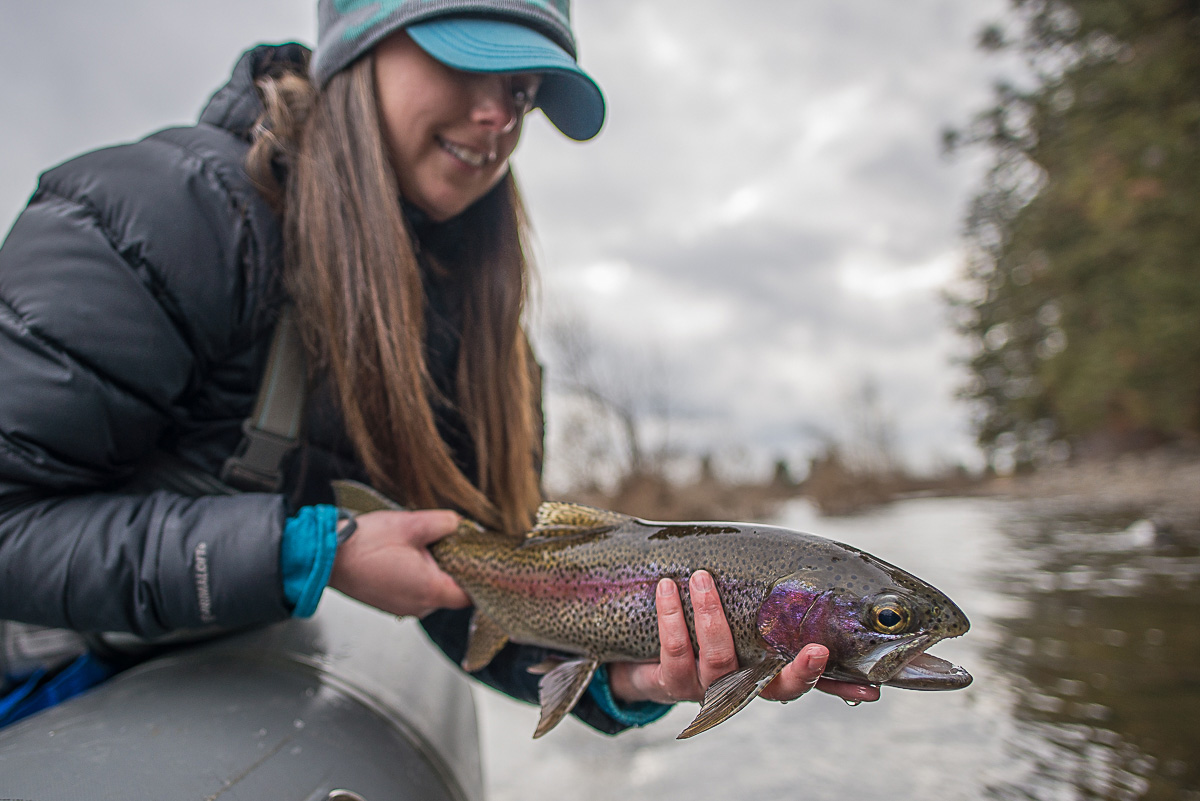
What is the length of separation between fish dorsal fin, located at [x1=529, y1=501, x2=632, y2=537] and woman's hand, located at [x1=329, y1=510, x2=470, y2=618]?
297 mm

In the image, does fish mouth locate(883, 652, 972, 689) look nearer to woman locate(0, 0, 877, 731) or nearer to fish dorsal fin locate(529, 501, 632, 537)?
woman locate(0, 0, 877, 731)

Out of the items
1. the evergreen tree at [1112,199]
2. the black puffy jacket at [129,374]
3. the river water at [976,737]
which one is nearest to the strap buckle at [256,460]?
the black puffy jacket at [129,374]

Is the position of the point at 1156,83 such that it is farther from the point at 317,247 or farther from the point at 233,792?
the point at 233,792

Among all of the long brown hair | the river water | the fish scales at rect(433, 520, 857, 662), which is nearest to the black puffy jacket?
the long brown hair

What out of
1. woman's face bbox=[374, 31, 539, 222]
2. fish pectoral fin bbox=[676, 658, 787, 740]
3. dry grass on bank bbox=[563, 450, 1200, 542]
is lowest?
dry grass on bank bbox=[563, 450, 1200, 542]

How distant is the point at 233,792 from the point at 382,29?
6.50 feet

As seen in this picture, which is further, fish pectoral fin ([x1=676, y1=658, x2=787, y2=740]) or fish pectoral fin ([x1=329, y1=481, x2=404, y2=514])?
fish pectoral fin ([x1=329, y1=481, x2=404, y2=514])

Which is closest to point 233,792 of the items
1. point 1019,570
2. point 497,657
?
point 497,657

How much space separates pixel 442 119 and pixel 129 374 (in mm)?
1113

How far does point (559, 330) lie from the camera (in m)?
23.4

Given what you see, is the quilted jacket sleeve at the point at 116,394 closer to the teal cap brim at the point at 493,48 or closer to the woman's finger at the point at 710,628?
the teal cap brim at the point at 493,48

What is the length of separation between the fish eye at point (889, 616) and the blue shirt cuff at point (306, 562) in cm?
140

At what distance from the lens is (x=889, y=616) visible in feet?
5.42

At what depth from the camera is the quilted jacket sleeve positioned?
5.50ft
